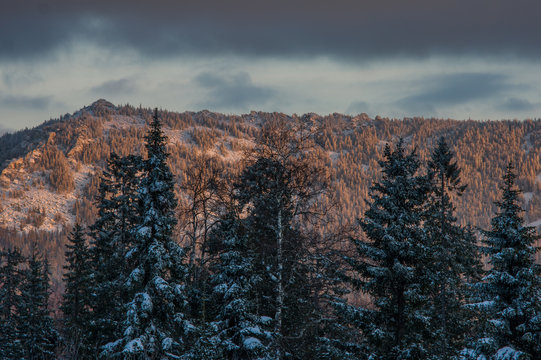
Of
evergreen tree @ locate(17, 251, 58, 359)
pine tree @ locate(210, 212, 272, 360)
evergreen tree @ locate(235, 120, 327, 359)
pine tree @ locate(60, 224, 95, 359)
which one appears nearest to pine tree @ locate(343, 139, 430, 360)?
evergreen tree @ locate(235, 120, 327, 359)

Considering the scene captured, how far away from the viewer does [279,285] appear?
2177 centimetres

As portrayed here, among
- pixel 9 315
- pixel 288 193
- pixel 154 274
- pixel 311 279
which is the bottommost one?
pixel 9 315

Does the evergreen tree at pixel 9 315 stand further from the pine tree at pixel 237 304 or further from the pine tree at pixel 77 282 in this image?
the pine tree at pixel 237 304

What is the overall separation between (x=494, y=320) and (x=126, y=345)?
49.8 ft

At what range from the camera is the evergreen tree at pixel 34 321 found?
43.2m

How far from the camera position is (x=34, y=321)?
43406mm

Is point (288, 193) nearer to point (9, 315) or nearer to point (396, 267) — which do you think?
point (396, 267)

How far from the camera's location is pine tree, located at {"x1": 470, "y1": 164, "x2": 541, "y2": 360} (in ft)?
59.9

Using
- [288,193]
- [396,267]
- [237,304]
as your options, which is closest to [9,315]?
[237,304]

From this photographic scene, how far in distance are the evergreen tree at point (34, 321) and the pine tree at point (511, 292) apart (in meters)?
38.6

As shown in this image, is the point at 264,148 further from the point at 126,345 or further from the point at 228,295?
the point at 126,345

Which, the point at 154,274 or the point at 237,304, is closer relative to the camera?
the point at 237,304

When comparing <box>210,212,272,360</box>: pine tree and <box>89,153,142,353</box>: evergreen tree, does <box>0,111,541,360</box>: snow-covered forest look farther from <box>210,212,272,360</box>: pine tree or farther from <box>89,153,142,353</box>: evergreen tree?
<box>89,153,142,353</box>: evergreen tree

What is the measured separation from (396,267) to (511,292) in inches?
177
